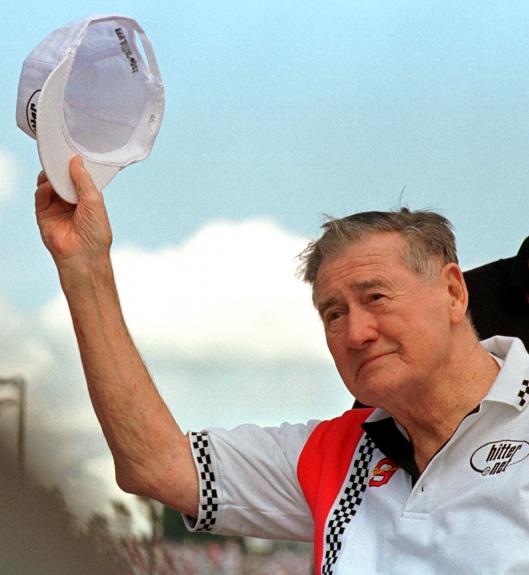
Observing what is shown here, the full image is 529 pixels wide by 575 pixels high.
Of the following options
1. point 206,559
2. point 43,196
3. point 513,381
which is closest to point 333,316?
point 513,381

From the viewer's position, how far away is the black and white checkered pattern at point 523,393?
179 cm

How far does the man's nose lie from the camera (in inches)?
71.2

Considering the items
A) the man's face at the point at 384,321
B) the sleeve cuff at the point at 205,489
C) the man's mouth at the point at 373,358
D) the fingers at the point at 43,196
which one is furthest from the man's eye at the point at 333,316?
the fingers at the point at 43,196

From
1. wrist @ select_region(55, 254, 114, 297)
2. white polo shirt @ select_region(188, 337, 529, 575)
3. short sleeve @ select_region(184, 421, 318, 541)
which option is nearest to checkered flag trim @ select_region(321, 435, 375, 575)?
white polo shirt @ select_region(188, 337, 529, 575)

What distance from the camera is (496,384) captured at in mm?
1810

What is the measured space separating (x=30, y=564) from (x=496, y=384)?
335 cm

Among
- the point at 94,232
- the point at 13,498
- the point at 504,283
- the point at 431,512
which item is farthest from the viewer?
the point at 13,498

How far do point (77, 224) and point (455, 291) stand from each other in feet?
2.19

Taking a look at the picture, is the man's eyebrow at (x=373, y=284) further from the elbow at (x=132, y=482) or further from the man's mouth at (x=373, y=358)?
the elbow at (x=132, y=482)

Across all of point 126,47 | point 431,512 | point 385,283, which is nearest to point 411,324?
point 385,283

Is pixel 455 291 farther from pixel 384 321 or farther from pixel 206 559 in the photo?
pixel 206 559

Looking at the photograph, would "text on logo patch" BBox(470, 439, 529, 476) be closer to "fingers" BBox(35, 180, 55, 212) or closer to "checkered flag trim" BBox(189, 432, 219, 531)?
"checkered flag trim" BBox(189, 432, 219, 531)

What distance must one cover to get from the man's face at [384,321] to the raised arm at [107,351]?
0.34 m

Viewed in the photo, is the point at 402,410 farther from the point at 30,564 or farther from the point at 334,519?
the point at 30,564
